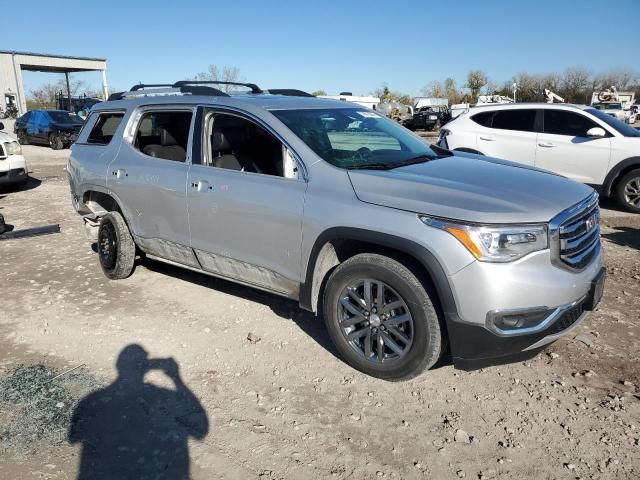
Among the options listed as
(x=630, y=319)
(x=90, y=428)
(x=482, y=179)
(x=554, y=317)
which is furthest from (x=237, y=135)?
(x=630, y=319)

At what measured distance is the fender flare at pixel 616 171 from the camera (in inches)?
319

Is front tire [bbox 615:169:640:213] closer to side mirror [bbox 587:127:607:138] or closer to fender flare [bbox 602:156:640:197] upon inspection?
fender flare [bbox 602:156:640:197]

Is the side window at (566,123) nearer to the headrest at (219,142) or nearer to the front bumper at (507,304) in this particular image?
the front bumper at (507,304)

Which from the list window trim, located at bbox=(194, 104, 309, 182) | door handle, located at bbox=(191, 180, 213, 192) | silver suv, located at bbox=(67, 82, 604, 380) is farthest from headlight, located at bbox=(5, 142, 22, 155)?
door handle, located at bbox=(191, 180, 213, 192)

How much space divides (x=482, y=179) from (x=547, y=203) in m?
0.48

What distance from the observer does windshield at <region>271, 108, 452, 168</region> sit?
3.80 m

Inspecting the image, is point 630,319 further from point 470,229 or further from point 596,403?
point 470,229

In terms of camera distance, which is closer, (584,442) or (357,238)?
(584,442)

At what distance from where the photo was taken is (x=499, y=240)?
2914 millimetres

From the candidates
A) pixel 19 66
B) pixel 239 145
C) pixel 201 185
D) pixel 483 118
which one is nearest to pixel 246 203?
pixel 201 185

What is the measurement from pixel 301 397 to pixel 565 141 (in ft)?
23.8

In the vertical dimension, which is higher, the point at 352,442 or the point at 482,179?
the point at 482,179

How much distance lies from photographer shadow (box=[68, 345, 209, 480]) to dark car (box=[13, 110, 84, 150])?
19012mm

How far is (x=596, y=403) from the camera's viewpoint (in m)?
3.16
